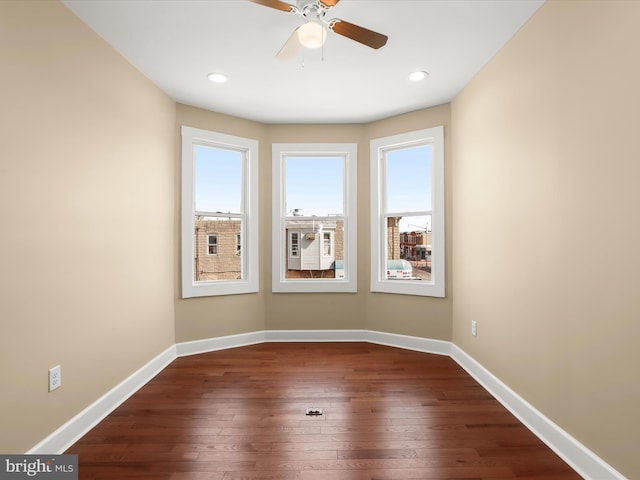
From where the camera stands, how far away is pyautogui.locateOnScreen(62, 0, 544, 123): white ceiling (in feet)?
7.25

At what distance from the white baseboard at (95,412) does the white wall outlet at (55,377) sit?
0.85ft

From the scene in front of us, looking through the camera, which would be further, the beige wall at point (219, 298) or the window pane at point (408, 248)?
the window pane at point (408, 248)

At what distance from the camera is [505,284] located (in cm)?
265

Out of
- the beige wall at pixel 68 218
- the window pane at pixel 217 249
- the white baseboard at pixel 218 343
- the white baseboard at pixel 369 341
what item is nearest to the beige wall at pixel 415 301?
the white baseboard at pixel 369 341

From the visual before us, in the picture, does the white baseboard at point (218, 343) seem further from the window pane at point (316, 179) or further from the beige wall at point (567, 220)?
the beige wall at point (567, 220)

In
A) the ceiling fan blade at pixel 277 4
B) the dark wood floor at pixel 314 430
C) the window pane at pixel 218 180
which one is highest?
the ceiling fan blade at pixel 277 4

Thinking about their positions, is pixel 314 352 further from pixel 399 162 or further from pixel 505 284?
pixel 399 162

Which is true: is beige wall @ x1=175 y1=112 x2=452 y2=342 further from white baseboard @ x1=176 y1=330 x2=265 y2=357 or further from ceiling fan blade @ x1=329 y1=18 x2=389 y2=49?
ceiling fan blade @ x1=329 y1=18 x2=389 y2=49

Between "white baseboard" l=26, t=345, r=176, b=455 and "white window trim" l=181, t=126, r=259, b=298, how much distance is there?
83 cm

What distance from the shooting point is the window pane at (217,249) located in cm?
388

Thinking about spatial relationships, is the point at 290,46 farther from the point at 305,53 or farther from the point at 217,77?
the point at 217,77

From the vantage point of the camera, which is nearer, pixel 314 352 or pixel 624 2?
pixel 624 2

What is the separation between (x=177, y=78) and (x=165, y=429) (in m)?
2.79

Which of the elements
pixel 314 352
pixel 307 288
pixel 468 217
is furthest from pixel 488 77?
pixel 314 352
